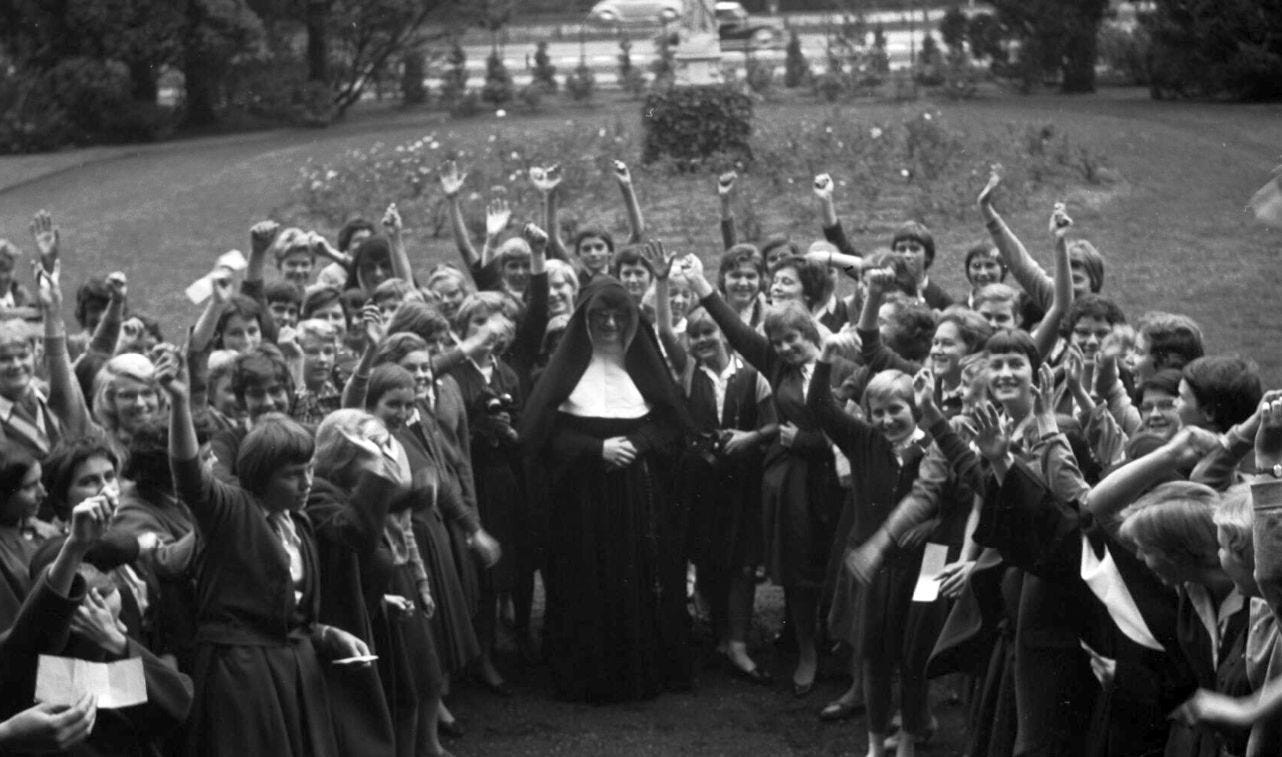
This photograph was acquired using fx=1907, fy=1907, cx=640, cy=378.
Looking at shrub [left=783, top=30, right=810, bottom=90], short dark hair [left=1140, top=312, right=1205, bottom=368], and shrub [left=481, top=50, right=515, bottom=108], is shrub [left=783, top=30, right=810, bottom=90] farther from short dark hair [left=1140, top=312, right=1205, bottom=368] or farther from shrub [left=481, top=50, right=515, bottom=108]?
short dark hair [left=1140, top=312, right=1205, bottom=368]

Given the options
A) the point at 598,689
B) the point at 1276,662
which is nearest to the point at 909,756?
the point at 598,689

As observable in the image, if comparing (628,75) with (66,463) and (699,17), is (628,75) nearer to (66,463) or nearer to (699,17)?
(699,17)

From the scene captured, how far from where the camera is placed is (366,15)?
27.6 meters

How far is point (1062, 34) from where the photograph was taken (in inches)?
1057

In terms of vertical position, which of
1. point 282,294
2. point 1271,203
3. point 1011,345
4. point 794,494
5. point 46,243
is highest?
point 1271,203

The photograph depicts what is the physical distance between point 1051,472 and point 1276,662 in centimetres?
177

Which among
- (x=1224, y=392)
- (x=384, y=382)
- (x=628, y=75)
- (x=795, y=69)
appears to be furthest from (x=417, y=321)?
(x=628, y=75)

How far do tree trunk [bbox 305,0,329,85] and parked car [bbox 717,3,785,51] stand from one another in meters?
7.63

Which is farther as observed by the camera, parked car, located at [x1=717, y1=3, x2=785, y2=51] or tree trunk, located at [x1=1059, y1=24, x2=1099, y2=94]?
parked car, located at [x1=717, y1=3, x2=785, y2=51]

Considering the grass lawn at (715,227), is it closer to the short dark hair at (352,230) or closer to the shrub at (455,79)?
the shrub at (455,79)

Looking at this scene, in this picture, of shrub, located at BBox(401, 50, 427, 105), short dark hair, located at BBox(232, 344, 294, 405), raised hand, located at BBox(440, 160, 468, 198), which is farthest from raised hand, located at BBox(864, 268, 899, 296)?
shrub, located at BBox(401, 50, 427, 105)

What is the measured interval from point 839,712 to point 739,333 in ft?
5.91

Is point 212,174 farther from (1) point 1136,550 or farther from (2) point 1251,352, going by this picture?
(1) point 1136,550

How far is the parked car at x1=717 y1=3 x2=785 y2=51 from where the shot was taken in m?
33.5
